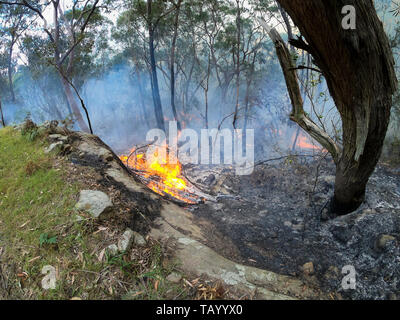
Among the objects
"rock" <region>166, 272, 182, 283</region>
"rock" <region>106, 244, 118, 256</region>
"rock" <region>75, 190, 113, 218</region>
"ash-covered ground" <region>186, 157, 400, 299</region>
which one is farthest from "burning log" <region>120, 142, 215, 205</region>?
"rock" <region>166, 272, 182, 283</region>

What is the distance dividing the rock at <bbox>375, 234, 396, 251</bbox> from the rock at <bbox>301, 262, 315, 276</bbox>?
2.75ft

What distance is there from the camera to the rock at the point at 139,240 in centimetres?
265

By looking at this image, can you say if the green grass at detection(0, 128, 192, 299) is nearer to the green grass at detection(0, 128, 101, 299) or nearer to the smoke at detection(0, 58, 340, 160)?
the green grass at detection(0, 128, 101, 299)

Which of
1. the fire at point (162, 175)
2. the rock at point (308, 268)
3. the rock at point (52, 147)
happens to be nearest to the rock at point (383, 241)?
the rock at point (308, 268)

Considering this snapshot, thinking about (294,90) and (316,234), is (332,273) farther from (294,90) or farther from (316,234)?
(294,90)

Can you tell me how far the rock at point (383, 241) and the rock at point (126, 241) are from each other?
3.05 metres

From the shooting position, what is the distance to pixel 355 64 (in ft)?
6.90

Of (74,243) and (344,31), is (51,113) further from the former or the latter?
(344,31)

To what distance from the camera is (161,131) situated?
1290cm

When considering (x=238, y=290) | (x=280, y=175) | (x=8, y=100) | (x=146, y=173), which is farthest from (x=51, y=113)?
(x=238, y=290)

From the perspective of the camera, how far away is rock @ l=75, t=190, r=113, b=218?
279 centimetres

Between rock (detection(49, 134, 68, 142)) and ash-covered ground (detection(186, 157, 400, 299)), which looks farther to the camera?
rock (detection(49, 134, 68, 142))

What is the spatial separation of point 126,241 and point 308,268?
2.34 metres

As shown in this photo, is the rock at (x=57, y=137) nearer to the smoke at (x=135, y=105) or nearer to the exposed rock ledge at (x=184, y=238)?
the exposed rock ledge at (x=184, y=238)
